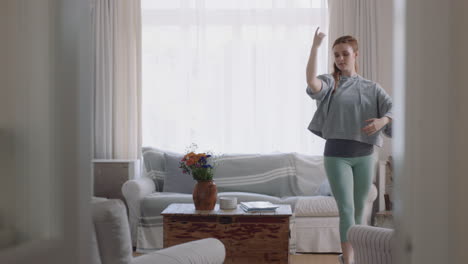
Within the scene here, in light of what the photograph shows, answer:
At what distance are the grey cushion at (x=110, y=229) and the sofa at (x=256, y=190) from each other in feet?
8.30

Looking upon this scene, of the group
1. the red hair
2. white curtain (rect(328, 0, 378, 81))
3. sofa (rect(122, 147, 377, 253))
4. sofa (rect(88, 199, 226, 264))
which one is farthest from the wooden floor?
sofa (rect(88, 199, 226, 264))

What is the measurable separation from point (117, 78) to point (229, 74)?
1.01m

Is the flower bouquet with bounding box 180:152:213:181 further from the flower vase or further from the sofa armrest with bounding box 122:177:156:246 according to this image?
the sofa armrest with bounding box 122:177:156:246

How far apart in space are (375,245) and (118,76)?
3536 mm

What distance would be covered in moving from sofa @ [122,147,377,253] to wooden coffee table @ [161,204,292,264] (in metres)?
0.91

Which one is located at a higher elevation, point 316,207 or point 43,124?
point 43,124

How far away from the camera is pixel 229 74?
4.71m

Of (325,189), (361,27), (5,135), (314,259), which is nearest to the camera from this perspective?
(5,135)

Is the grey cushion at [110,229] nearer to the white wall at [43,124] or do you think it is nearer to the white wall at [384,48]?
the white wall at [43,124]

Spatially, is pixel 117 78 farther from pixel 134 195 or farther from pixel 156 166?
pixel 134 195

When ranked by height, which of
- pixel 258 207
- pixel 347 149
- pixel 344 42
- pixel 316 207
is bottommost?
pixel 316 207

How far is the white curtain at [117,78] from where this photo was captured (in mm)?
4738

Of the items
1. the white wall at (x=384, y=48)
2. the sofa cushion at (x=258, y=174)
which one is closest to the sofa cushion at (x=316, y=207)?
the sofa cushion at (x=258, y=174)

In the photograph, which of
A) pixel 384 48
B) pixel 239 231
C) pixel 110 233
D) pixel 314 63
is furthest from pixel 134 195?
pixel 110 233
